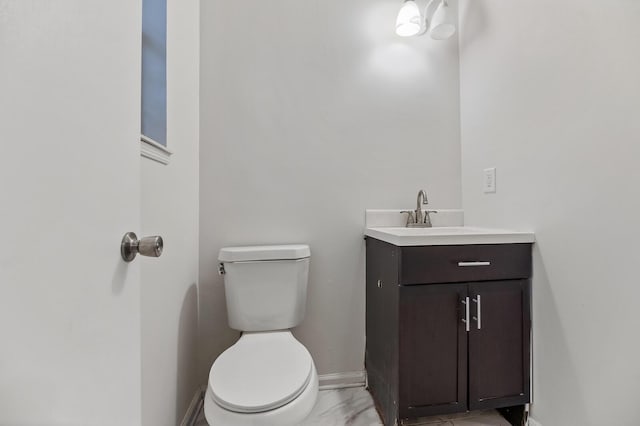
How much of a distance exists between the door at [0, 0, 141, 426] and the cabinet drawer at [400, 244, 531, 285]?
96 centimetres

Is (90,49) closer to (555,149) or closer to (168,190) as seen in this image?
(168,190)

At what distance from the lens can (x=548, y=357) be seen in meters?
1.20

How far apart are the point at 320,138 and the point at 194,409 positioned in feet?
4.84

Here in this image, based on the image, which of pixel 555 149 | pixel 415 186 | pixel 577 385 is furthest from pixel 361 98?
pixel 577 385

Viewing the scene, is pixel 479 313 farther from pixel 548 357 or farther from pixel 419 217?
pixel 419 217

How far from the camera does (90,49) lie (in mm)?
425

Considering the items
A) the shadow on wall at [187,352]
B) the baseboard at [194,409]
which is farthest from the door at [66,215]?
the baseboard at [194,409]

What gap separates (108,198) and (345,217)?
1.27 m

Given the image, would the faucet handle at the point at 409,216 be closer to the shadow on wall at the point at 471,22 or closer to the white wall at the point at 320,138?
the white wall at the point at 320,138

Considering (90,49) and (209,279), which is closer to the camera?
(90,49)

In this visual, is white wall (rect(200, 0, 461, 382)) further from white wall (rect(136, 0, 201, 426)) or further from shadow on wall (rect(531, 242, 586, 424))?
shadow on wall (rect(531, 242, 586, 424))

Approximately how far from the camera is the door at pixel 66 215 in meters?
0.29

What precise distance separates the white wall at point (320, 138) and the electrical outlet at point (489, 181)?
0.68 ft

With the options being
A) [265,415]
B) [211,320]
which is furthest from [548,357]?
[211,320]
